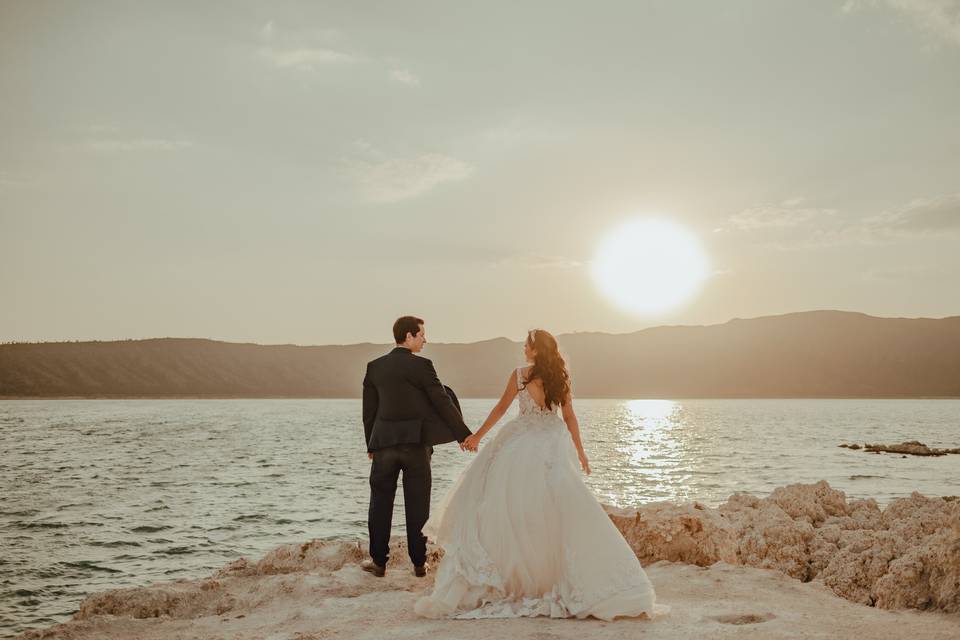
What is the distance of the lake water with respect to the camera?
11766 millimetres

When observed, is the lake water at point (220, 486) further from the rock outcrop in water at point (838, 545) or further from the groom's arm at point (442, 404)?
the rock outcrop in water at point (838, 545)

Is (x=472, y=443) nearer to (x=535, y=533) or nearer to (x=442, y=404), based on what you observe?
(x=442, y=404)

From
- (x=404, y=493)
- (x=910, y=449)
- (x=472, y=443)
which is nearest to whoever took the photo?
(x=472, y=443)

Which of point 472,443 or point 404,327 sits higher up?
point 404,327

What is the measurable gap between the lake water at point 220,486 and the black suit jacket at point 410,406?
4949mm

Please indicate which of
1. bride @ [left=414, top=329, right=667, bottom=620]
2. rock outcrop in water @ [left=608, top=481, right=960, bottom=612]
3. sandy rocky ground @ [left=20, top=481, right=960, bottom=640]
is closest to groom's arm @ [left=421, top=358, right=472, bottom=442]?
bride @ [left=414, top=329, right=667, bottom=620]

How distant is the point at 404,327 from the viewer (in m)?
7.46

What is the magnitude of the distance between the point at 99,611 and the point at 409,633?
3875 millimetres

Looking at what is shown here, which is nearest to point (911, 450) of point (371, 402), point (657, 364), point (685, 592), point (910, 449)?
point (910, 449)

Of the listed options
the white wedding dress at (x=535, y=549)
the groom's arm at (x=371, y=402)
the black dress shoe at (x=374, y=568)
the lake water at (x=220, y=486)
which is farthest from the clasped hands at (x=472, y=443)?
the lake water at (x=220, y=486)

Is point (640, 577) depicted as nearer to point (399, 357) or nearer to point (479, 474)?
point (479, 474)

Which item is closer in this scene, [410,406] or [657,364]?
[410,406]

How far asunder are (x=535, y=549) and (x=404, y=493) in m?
1.96

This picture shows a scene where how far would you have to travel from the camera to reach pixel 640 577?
5672 mm
